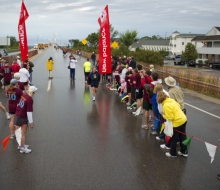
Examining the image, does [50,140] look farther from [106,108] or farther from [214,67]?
[214,67]

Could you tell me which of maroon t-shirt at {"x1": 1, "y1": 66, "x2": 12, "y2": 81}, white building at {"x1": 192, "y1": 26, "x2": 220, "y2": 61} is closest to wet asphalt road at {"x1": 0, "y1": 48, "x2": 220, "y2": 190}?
maroon t-shirt at {"x1": 1, "y1": 66, "x2": 12, "y2": 81}

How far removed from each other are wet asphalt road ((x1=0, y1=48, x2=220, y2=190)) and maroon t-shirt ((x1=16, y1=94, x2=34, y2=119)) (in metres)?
0.99

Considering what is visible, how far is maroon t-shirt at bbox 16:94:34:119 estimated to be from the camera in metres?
6.94

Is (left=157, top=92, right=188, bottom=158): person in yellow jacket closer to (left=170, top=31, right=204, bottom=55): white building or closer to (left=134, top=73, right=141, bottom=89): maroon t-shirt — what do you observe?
(left=134, top=73, right=141, bottom=89): maroon t-shirt

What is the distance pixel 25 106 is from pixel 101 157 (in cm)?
214

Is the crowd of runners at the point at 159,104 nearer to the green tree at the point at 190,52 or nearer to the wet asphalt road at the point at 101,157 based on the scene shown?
the wet asphalt road at the point at 101,157

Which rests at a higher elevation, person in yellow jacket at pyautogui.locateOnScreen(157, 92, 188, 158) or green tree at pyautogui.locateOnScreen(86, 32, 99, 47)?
green tree at pyautogui.locateOnScreen(86, 32, 99, 47)

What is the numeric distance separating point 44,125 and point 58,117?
116 cm

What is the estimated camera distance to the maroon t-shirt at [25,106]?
694cm

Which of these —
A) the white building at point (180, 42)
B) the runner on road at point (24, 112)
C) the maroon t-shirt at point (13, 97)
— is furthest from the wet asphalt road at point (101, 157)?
the white building at point (180, 42)

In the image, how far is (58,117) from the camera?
1094cm

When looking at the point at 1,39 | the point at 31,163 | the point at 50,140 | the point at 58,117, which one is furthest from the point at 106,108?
the point at 1,39

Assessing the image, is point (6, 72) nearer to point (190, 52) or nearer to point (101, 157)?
point (101, 157)

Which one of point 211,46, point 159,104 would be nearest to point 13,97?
point 159,104
